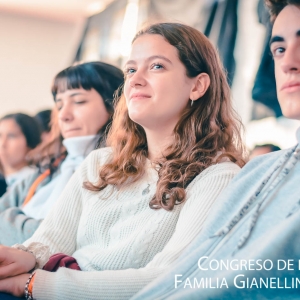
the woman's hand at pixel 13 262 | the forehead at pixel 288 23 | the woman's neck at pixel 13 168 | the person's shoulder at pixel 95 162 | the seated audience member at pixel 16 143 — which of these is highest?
the seated audience member at pixel 16 143

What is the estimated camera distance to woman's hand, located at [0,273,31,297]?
0.87 meters

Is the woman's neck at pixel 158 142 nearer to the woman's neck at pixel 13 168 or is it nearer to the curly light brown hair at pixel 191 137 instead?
the curly light brown hair at pixel 191 137

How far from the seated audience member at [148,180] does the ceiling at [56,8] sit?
2562mm

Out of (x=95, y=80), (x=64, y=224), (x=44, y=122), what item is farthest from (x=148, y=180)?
(x=44, y=122)

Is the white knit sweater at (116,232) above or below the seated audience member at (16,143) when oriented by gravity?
below

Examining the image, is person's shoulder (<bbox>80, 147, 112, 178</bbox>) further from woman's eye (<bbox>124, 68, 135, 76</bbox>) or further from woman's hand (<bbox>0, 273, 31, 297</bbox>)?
woman's hand (<bbox>0, 273, 31, 297</bbox>)

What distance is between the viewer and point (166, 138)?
1114mm

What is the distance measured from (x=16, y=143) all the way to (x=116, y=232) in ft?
4.60

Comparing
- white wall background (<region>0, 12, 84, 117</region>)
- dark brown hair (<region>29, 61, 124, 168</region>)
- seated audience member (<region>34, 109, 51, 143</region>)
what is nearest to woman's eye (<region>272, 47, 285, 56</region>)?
dark brown hair (<region>29, 61, 124, 168</region>)

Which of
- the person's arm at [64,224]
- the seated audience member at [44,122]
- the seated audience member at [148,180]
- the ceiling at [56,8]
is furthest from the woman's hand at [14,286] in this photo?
the ceiling at [56,8]

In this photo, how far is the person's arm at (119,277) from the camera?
0.84 meters

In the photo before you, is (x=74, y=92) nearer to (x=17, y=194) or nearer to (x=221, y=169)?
(x=17, y=194)

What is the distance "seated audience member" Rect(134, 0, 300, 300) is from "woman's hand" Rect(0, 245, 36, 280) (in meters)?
0.26

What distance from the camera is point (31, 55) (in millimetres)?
3918
